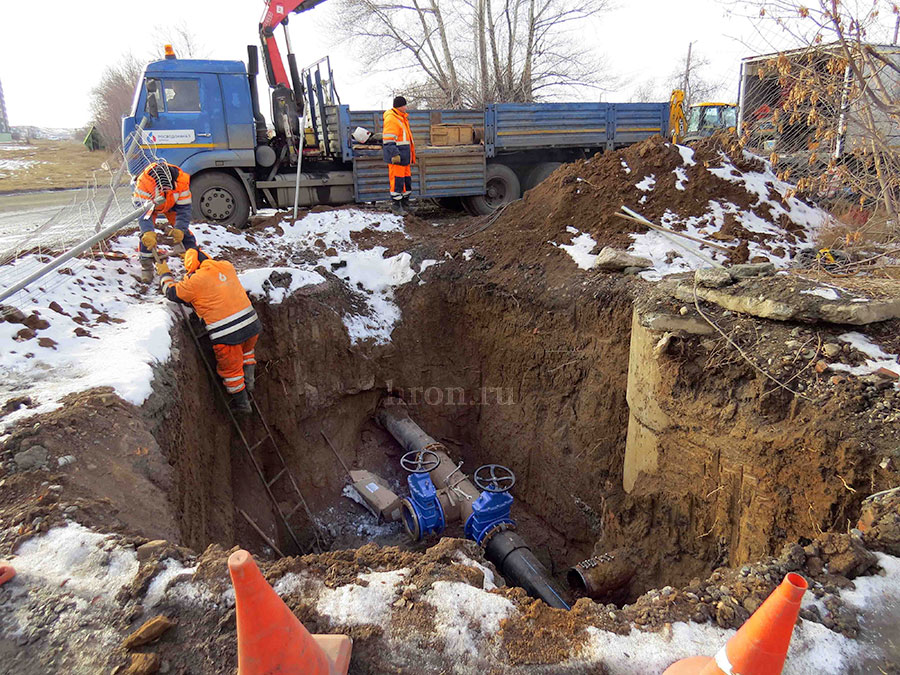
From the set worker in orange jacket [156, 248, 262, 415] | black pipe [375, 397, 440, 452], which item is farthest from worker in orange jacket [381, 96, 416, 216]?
worker in orange jacket [156, 248, 262, 415]

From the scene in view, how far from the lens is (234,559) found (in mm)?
1811

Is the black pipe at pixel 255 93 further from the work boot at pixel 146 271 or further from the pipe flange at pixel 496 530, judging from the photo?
the pipe flange at pixel 496 530

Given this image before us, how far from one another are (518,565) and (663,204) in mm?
5256

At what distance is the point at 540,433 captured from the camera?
6.36 metres

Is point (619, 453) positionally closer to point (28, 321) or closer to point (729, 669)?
point (729, 669)

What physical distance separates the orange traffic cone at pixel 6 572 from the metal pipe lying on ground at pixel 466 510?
3.23 meters

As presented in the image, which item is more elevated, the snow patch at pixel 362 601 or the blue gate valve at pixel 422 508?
the snow patch at pixel 362 601

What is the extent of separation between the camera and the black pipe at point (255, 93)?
930cm

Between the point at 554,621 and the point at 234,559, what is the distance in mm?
1411

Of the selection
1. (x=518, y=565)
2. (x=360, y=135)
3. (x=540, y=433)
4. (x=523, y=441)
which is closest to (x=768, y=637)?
(x=518, y=565)

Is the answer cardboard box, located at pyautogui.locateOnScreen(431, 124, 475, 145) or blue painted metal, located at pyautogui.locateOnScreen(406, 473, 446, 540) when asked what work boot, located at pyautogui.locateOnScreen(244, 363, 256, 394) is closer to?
blue painted metal, located at pyautogui.locateOnScreen(406, 473, 446, 540)

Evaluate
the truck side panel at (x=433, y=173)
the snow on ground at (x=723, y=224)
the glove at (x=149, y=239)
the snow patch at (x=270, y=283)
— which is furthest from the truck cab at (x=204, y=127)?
the snow on ground at (x=723, y=224)

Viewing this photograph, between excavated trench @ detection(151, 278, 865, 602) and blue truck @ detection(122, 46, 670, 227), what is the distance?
390 cm

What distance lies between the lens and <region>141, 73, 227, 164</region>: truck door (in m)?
8.51
